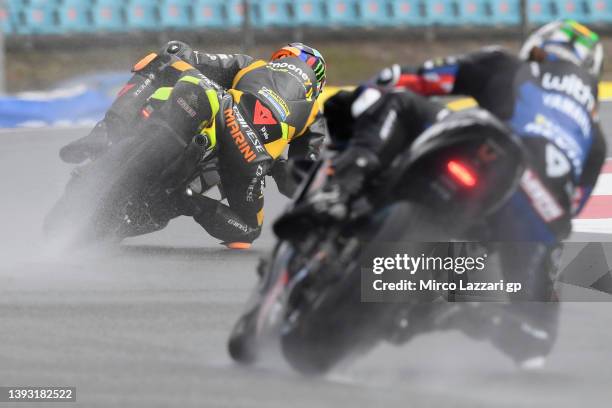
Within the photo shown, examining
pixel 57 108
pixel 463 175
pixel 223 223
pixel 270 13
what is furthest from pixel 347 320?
pixel 270 13

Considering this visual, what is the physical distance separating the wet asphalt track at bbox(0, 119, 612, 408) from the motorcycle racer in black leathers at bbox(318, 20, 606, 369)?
0.26 meters

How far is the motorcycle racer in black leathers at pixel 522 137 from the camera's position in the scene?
4.86 meters

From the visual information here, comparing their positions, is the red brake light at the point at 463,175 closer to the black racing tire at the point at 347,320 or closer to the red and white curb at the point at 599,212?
the black racing tire at the point at 347,320

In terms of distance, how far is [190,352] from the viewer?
548 centimetres

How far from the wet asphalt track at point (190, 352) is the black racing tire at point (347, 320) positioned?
0.13m

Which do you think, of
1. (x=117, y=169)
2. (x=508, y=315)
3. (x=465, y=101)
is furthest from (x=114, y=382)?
(x=465, y=101)

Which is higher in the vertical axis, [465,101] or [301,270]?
[301,270]

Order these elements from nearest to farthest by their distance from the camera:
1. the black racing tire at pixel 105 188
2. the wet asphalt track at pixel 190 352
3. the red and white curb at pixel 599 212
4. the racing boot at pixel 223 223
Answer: the wet asphalt track at pixel 190 352, the black racing tire at pixel 105 188, the racing boot at pixel 223 223, the red and white curb at pixel 599 212

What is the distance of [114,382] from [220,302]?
1746 millimetres

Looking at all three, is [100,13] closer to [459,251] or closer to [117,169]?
[117,169]

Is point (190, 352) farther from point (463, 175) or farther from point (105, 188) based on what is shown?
point (105, 188)

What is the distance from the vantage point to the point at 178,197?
8.22m

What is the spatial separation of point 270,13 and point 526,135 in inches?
521

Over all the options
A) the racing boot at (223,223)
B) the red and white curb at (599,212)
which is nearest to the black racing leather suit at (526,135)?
the racing boot at (223,223)
